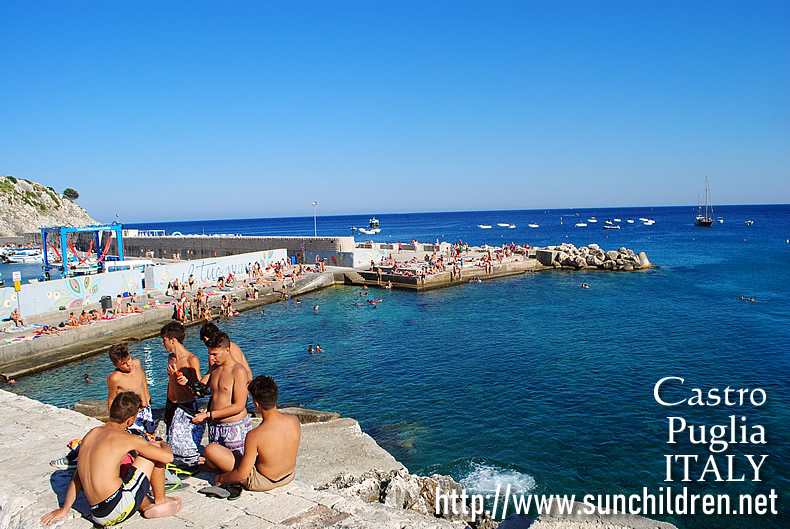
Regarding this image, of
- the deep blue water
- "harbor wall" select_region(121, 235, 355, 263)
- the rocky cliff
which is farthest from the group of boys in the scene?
the rocky cliff

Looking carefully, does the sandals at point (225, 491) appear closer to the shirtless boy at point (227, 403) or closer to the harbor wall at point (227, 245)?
the shirtless boy at point (227, 403)

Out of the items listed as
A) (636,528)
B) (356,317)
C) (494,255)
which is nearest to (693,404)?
(636,528)

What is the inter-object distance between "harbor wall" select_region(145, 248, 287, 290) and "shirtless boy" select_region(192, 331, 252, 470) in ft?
80.4

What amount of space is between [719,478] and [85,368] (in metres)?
19.4


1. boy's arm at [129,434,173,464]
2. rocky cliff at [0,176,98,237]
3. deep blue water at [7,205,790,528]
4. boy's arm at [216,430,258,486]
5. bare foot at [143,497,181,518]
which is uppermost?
rocky cliff at [0,176,98,237]

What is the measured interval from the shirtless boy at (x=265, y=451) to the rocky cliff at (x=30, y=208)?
90.1 metres

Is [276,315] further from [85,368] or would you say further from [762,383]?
[762,383]

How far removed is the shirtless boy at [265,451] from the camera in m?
5.41

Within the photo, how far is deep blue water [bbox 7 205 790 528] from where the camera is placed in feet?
35.6

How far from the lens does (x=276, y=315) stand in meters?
27.5

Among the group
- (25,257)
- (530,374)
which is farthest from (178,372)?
(25,257)

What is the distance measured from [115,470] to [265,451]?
57.6 inches

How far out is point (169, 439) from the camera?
21.0 ft

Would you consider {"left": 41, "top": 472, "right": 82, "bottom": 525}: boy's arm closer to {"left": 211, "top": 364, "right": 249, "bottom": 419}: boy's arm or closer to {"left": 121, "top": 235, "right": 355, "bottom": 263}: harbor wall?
{"left": 211, "top": 364, "right": 249, "bottom": 419}: boy's arm
